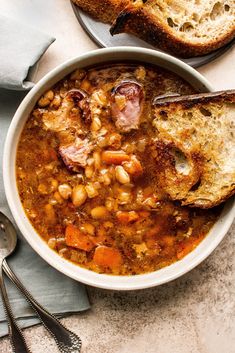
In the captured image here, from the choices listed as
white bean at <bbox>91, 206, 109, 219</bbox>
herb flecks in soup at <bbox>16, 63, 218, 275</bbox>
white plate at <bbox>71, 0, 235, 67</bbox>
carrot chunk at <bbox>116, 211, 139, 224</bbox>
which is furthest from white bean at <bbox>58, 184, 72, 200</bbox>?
white plate at <bbox>71, 0, 235, 67</bbox>

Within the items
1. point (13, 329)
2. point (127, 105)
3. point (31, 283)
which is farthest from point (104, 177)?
point (13, 329)

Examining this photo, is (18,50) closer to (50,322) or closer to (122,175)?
(122,175)

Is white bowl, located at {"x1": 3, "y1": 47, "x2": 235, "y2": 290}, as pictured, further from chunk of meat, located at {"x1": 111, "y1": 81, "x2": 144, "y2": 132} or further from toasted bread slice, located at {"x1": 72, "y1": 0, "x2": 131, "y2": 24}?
toasted bread slice, located at {"x1": 72, "y1": 0, "x2": 131, "y2": 24}

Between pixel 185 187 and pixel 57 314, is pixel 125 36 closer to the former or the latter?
pixel 185 187

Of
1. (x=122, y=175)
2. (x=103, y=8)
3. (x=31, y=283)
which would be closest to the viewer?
(x=122, y=175)

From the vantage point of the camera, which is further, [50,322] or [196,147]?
[50,322]

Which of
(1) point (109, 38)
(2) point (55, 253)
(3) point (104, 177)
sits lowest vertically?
(2) point (55, 253)
